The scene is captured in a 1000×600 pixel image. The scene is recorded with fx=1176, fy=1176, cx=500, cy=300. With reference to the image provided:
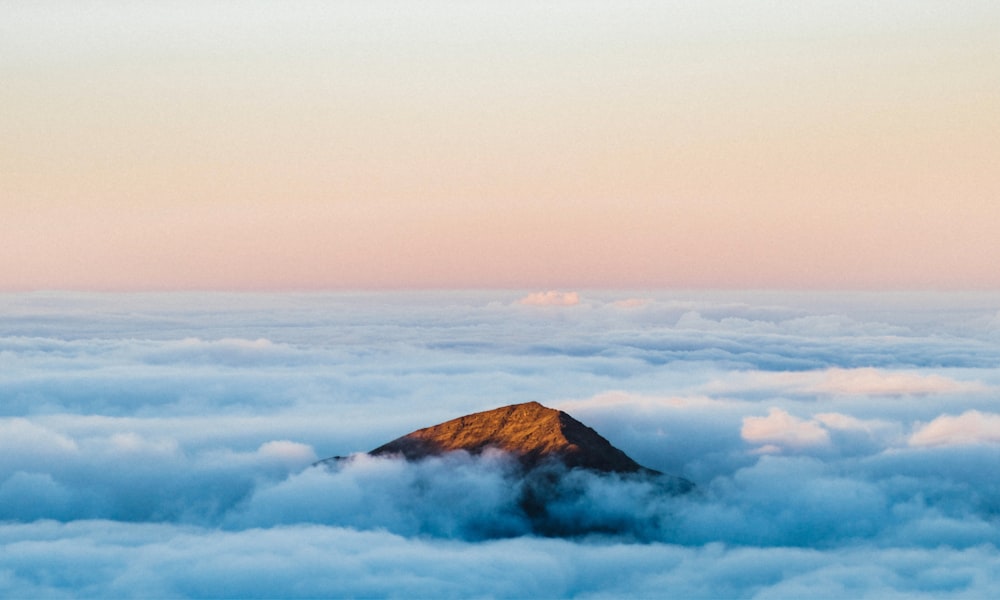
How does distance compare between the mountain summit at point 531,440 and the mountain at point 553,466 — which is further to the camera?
the mountain summit at point 531,440

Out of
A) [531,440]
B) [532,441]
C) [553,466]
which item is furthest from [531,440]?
[553,466]

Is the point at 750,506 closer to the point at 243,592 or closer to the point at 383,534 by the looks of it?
the point at 383,534

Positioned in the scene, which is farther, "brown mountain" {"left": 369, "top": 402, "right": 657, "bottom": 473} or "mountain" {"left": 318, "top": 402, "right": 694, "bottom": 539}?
"brown mountain" {"left": 369, "top": 402, "right": 657, "bottom": 473}

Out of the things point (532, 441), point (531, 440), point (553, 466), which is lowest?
point (553, 466)

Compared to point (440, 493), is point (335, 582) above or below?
below

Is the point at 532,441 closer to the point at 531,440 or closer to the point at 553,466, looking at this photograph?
the point at 531,440

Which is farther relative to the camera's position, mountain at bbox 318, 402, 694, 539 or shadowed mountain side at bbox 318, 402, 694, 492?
shadowed mountain side at bbox 318, 402, 694, 492

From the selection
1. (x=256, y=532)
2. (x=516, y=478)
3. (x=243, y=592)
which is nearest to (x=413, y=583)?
(x=243, y=592)
